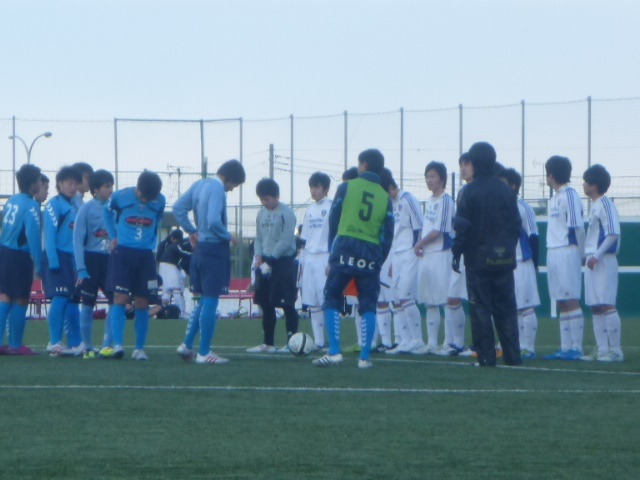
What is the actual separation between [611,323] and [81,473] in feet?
22.8

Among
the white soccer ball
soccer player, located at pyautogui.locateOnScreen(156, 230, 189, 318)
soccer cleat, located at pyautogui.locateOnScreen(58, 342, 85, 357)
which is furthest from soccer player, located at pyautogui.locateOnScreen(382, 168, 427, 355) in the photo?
soccer player, located at pyautogui.locateOnScreen(156, 230, 189, 318)

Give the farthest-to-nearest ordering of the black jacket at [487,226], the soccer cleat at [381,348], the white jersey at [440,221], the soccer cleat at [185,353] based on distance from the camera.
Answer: the soccer cleat at [381,348] → the white jersey at [440,221] → the soccer cleat at [185,353] → the black jacket at [487,226]

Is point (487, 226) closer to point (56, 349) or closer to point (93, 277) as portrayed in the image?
point (93, 277)

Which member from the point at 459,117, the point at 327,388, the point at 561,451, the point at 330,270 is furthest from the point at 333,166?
the point at 561,451

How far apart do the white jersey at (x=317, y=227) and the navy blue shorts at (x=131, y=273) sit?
278cm

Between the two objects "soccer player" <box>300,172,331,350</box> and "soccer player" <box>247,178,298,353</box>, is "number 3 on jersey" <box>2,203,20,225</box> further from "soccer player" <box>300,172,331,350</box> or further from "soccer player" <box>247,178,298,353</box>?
"soccer player" <box>300,172,331,350</box>

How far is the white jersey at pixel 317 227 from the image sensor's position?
12367 mm

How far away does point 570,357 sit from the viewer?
10.7m

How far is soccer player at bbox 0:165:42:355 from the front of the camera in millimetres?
10844

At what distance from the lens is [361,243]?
30.2 ft

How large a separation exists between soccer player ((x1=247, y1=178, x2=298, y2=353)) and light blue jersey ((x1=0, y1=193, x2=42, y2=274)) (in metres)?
2.19

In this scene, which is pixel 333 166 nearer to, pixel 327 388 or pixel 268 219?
pixel 268 219

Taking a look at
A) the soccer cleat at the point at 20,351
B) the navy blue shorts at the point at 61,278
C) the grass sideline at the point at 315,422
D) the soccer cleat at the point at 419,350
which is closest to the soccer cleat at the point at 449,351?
the soccer cleat at the point at 419,350

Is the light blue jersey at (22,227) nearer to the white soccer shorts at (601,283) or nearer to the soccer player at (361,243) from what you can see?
the soccer player at (361,243)
